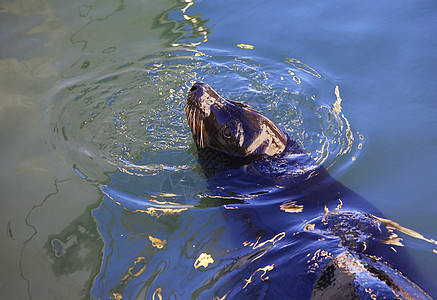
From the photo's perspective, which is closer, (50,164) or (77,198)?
(77,198)

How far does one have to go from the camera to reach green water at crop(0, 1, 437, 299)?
395 centimetres

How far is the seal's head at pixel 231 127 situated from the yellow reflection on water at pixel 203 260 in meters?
1.04

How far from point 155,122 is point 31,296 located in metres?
2.24

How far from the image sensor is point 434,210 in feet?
13.1

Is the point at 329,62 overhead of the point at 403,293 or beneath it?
beneath

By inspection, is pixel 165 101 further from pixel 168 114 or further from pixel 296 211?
pixel 296 211

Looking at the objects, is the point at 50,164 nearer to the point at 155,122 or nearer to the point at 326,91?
the point at 155,122

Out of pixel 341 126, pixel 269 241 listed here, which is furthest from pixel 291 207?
pixel 341 126

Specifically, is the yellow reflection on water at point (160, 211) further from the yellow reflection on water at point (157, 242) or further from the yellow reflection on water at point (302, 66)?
the yellow reflection on water at point (302, 66)

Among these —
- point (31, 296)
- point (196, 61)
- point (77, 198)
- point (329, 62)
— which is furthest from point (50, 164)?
point (329, 62)

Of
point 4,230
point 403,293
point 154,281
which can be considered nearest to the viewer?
point 403,293

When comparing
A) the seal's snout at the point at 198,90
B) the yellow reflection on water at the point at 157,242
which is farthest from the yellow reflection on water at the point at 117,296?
the seal's snout at the point at 198,90

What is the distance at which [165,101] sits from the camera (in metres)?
5.29

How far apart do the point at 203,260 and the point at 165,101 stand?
233 cm
